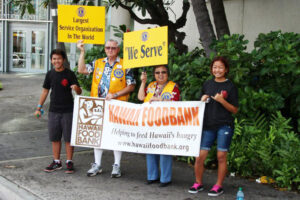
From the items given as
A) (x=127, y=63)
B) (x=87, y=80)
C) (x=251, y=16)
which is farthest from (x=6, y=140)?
(x=251, y=16)

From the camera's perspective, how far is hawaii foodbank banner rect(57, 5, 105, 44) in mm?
6297

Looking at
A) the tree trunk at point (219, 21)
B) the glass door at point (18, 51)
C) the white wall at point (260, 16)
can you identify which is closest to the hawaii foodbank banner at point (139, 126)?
the tree trunk at point (219, 21)

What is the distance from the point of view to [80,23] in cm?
630

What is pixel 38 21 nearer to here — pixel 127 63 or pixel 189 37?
pixel 189 37

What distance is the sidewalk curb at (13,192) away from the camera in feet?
16.3

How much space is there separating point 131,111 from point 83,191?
1.16 m

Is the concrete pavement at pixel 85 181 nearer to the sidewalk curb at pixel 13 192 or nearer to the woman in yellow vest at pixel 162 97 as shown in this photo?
the sidewalk curb at pixel 13 192

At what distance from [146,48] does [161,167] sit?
1.47 meters

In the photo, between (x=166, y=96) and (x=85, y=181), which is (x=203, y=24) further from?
(x=85, y=181)

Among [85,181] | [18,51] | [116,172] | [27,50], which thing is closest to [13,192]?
[85,181]

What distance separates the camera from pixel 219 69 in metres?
4.88

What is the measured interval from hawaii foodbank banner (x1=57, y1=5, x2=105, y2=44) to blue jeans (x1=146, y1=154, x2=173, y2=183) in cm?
195

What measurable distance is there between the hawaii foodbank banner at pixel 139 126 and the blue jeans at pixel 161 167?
10cm

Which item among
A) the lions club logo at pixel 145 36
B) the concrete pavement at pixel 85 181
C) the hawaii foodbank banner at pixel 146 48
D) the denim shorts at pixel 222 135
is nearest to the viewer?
the denim shorts at pixel 222 135
